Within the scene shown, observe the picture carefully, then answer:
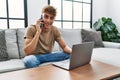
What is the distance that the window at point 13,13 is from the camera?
2518 mm

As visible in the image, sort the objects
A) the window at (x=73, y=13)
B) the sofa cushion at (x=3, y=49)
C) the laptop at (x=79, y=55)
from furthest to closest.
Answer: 1. the window at (x=73, y=13)
2. the sofa cushion at (x=3, y=49)
3. the laptop at (x=79, y=55)

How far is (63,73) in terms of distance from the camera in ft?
3.73

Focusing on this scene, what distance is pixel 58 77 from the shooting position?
1.05 m

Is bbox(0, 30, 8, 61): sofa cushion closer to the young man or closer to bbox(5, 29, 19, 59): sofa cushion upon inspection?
bbox(5, 29, 19, 59): sofa cushion

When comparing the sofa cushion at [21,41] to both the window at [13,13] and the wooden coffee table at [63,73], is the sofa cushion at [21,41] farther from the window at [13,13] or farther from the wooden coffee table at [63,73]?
the wooden coffee table at [63,73]

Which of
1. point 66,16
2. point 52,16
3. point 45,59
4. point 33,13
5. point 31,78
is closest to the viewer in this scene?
point 31,78

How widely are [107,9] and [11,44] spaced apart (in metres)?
2.80

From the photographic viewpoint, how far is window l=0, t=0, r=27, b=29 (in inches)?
99.1

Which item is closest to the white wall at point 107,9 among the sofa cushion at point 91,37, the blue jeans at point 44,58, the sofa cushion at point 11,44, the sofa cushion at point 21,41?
the sofa cushion at point 91,37

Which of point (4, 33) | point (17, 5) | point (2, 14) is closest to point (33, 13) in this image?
point (17, 5)

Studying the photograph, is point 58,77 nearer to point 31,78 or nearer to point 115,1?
point 31,78

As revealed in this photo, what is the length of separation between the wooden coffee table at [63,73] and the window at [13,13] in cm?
157

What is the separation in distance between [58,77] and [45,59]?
1.88ft

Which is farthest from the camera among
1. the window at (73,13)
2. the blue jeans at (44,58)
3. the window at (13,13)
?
the window at (73,13)
